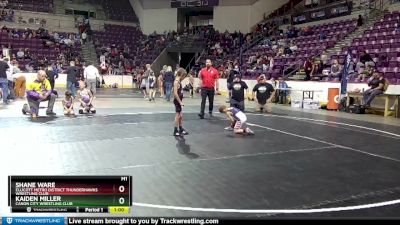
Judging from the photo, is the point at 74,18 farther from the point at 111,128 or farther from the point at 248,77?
the point at 111,128

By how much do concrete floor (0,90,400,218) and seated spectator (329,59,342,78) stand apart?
19.2 feet

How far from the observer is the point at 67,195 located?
3.43 m

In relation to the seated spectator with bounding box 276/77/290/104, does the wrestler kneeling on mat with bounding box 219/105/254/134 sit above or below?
below

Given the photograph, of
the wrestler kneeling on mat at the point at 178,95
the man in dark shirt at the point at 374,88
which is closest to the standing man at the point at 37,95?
the wrestler kneeling on mat at the point at 178,95

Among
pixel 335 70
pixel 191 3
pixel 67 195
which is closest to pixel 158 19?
pixel 191 3

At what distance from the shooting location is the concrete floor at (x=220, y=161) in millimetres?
4457

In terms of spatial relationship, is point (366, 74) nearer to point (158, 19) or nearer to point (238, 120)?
point (238, 120)

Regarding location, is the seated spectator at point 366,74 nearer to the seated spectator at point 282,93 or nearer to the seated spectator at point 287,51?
the seated spectator at point 282,93

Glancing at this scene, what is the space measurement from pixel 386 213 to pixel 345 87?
11752mm

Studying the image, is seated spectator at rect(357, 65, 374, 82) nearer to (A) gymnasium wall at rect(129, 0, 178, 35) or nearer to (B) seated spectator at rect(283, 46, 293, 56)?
(B) seated spectator at rect(283, 46, 293, 56)

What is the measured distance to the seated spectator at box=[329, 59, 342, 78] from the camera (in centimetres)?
1658

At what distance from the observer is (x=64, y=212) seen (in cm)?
352

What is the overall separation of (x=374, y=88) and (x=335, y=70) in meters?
3.06

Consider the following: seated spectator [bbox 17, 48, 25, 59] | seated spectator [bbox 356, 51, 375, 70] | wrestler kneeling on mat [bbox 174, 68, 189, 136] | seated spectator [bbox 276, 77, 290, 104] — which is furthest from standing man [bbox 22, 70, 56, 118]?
seated spectator [bbox 17, 48, 25, 59]
